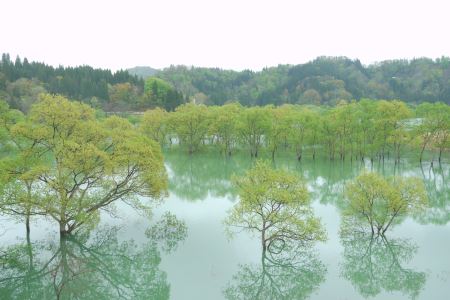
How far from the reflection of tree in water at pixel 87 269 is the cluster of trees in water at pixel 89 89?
3372 inches

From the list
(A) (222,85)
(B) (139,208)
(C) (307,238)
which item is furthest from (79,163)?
(A) (222,85)

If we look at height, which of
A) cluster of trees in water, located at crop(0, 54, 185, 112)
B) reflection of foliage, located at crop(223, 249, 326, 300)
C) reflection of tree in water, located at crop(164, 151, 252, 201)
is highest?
cluster of trees in water, located at crop(0, 54, 185, 112)

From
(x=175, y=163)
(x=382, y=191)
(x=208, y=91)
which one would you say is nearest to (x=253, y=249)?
(x=382, y=191)

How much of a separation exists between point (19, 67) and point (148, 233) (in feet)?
386

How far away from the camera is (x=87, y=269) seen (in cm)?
2130

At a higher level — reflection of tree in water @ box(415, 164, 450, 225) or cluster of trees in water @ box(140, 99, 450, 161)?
cluster of trees in water @ box(140, 99, 450, 161)

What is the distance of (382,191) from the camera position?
999 inches

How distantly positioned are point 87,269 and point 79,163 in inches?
236

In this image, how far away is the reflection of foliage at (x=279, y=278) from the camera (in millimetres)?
19406

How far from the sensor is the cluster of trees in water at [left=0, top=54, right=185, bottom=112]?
10488cm

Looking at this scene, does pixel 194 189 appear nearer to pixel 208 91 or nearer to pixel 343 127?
pixel 343 127

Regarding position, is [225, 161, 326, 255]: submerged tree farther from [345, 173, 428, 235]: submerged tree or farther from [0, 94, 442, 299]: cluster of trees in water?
[345, 173, 428, 235]: submerged tree

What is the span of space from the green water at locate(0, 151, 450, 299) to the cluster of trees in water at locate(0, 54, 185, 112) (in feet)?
271

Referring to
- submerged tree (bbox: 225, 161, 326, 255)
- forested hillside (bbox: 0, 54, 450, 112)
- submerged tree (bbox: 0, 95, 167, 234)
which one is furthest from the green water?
forested hillside (bbox: 0, 54, 450, 112)
